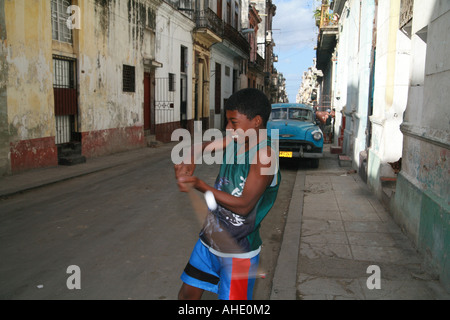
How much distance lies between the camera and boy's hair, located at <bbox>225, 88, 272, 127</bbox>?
2.29 meters

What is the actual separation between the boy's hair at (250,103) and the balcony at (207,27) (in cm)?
1960

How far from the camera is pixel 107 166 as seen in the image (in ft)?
35.1

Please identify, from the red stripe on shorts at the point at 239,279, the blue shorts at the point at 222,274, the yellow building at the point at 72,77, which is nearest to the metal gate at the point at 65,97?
the yellow building at the point at 72,77

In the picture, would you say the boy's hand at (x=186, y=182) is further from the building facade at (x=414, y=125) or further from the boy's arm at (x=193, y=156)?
the building facade at (x=414, y=125)

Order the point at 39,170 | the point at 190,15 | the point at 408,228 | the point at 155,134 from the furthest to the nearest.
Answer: the point at 190,15
the point at 155,134
the point at 39,170
the point at 408,228

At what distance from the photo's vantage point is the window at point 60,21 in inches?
414

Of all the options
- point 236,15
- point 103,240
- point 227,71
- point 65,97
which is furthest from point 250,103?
point 236,15

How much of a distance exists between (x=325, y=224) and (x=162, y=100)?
12912 millimetres

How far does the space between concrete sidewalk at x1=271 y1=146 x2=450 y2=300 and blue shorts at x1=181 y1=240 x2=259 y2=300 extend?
1.38 meters

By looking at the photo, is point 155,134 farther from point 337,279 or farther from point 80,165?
point 337,279

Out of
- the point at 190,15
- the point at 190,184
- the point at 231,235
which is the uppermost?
the point at 190,15

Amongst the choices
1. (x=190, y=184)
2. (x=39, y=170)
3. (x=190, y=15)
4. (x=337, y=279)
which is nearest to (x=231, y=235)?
(x=190, y=184)

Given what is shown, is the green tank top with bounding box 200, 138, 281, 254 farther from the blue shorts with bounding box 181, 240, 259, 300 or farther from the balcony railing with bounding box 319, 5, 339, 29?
the balcony railing with bounding box 319, 5, 339, 29
